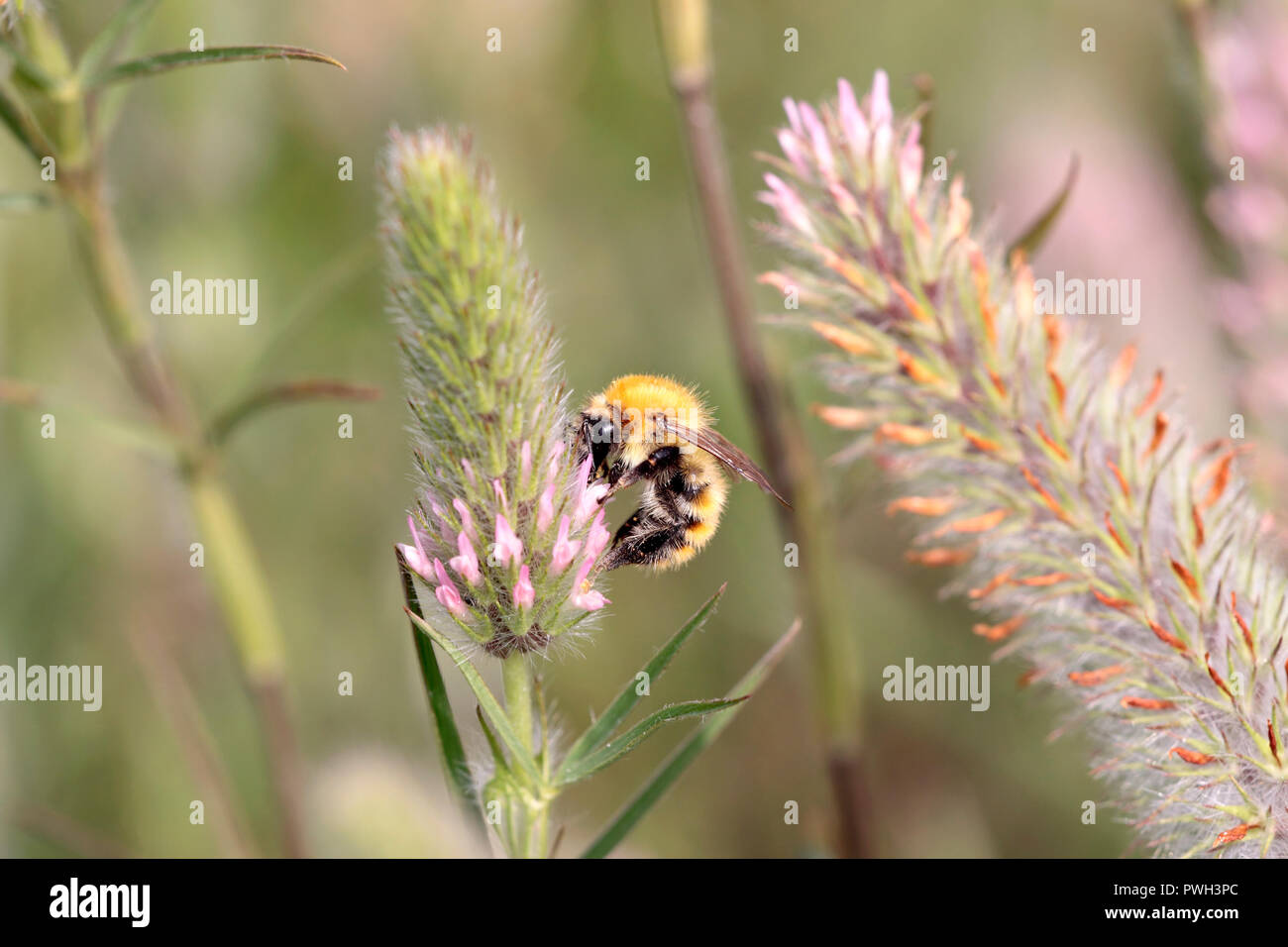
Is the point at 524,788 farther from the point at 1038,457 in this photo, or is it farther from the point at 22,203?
the point at 22,203

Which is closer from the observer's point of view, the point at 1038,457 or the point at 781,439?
the point at 1038,457

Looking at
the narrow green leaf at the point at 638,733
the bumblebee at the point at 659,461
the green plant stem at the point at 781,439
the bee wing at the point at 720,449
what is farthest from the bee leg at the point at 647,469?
the narrow green leaf at the point at 638,733

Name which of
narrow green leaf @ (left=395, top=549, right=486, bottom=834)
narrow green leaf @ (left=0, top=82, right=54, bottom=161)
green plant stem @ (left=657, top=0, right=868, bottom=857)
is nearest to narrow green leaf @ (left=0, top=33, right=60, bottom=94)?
narrow green leaf @ (left=0, top=82, right=54, bottom=161)

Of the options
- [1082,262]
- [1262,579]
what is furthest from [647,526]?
[1082,262]

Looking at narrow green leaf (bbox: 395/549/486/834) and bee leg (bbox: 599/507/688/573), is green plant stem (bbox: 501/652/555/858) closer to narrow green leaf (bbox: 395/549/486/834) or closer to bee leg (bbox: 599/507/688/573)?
narrow green leaf (bbox: 395/549/486/834)

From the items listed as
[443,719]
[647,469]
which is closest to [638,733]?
[443,719]
